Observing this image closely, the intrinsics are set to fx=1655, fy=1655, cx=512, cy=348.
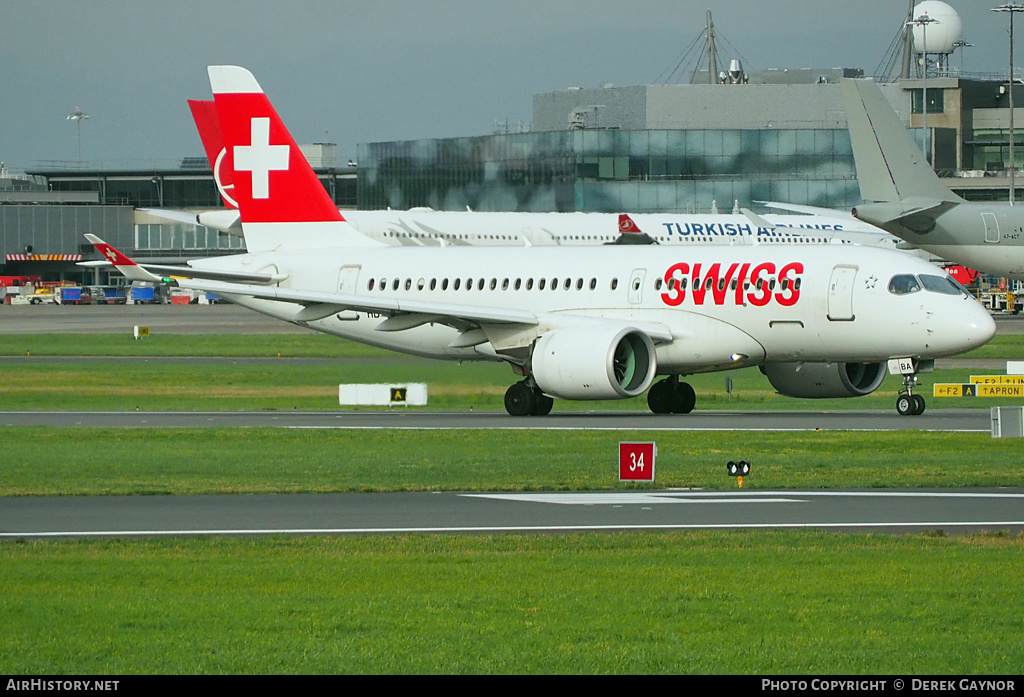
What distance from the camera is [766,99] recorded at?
155 meters

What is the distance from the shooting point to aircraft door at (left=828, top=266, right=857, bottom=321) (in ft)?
119

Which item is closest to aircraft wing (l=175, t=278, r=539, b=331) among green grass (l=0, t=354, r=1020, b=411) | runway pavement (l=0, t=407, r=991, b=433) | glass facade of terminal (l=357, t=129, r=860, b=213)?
green grass (l=0, t=354, r=1020, b=411)

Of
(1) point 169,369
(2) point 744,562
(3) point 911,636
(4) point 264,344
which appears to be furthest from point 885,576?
(4) point 264,344

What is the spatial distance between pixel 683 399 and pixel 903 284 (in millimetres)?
6129

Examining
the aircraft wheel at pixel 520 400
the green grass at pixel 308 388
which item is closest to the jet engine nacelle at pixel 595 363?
the aircraft wheel at pixel 520 400

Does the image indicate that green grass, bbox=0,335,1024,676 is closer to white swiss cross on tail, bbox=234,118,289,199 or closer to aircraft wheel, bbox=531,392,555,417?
aircraft wheel, bbox=531,392,555,417

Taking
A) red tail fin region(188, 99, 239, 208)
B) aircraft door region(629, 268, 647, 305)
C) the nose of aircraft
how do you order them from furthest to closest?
red tail fin region(188, 99, 239, 208) < aircraft door region(629, 268, 647, 305) < the nose of aircraft

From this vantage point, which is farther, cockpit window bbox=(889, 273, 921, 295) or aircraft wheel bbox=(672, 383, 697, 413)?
aircraft wheel bbox=(672, 383, 697, 413)

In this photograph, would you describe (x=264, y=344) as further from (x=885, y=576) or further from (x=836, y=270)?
(x=885, y=576)

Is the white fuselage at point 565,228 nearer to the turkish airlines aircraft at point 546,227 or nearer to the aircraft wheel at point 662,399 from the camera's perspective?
the turkish airlines aircraft at point 546,227

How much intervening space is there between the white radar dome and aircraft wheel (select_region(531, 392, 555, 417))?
14021cm

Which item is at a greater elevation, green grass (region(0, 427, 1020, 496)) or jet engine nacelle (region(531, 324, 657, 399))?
jet engine nacelle (region(531, 324, 657, 399))

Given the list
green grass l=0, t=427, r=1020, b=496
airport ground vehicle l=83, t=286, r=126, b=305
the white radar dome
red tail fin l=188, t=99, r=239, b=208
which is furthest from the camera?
the white radar dome
